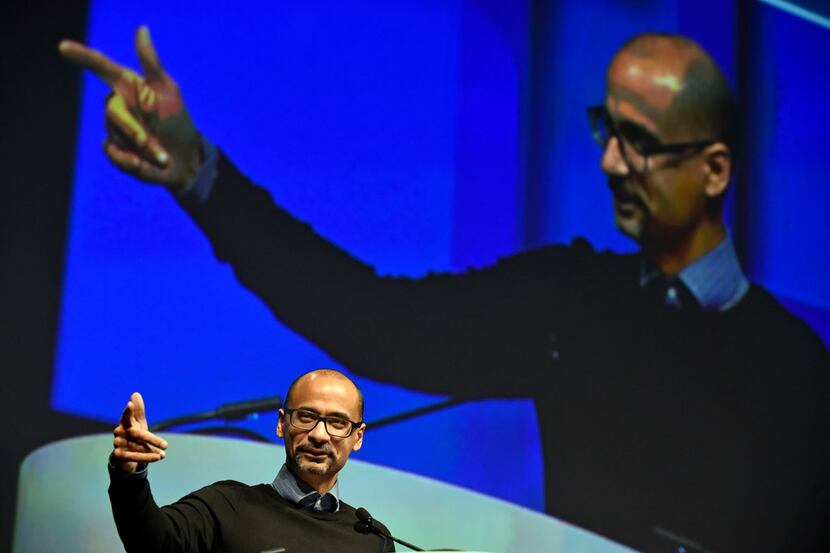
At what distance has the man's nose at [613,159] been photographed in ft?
14.0

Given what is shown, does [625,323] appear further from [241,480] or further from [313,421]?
[313,421]

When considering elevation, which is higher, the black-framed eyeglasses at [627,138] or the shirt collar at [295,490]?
the black-framed eyeglasses at [627,138]

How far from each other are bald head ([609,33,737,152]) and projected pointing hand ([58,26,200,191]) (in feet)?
5.60

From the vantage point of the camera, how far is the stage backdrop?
3525mm

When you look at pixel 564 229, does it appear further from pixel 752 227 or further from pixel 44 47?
pixel 44 47

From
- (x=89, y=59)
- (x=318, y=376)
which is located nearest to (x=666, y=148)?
(x=89, y=59)

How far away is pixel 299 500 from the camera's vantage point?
243cm

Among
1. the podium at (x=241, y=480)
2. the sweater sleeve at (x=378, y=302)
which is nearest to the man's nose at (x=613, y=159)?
the sweater sleeve at (x=378, y=302)

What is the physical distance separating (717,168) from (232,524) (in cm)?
277

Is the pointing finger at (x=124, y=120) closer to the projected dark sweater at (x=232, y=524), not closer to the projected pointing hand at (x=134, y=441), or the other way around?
the projected dark sweater at (x=232, y=524)

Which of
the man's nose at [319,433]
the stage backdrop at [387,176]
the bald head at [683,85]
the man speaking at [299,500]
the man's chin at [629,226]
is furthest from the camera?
the bald head at [683,85]

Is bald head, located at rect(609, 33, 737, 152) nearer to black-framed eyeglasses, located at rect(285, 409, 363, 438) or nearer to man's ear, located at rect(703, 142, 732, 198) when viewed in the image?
man's ear, located at rect(703, 142, 732, 198)

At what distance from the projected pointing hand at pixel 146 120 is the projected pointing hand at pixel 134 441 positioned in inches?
68.5

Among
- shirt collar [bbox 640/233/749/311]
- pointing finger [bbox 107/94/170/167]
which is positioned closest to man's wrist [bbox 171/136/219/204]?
pointing finger [bbox 107/94/170/167]
